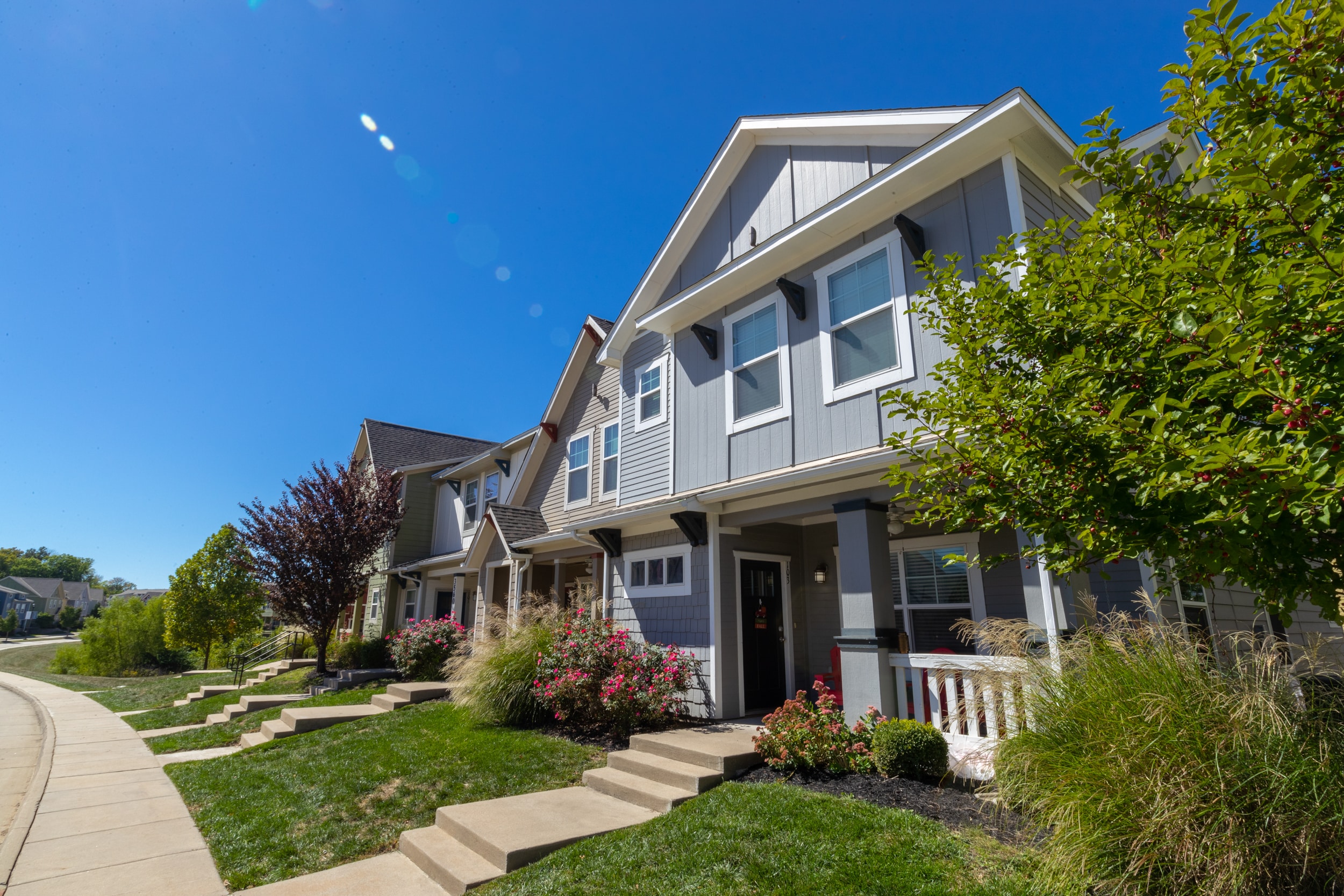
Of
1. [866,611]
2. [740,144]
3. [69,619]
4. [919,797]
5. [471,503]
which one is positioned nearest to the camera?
[919,797]

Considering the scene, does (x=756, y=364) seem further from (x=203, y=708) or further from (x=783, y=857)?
(x=203, y=708)

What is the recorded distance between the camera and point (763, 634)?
378 inches

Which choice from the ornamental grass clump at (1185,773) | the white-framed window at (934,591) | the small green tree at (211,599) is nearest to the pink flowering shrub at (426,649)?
the white-framed window at (934,591)

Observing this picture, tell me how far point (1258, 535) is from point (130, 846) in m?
8.48

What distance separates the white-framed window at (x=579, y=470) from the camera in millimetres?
14312

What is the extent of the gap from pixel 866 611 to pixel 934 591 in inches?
75.9

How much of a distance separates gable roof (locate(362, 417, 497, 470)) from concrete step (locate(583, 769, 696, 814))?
17.9 meters

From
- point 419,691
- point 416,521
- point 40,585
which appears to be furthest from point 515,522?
point 40,585

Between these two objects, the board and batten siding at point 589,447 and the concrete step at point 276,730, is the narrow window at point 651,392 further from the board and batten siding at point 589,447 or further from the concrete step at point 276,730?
the concrete step at point 276,730

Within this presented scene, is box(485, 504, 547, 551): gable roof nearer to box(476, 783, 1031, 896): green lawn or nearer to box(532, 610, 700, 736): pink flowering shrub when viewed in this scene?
box(532, 610, 700, 736): pink flowering shrub

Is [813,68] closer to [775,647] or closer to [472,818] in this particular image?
[775,647]

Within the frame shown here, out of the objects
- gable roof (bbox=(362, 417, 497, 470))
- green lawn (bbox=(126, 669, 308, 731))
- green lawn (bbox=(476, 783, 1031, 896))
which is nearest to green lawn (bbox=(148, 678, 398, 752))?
green lawn (bbox=(126, 669, 308, 731))

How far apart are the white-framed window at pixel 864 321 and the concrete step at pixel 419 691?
8903 mm

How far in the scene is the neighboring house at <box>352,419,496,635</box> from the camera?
72.2 ft
